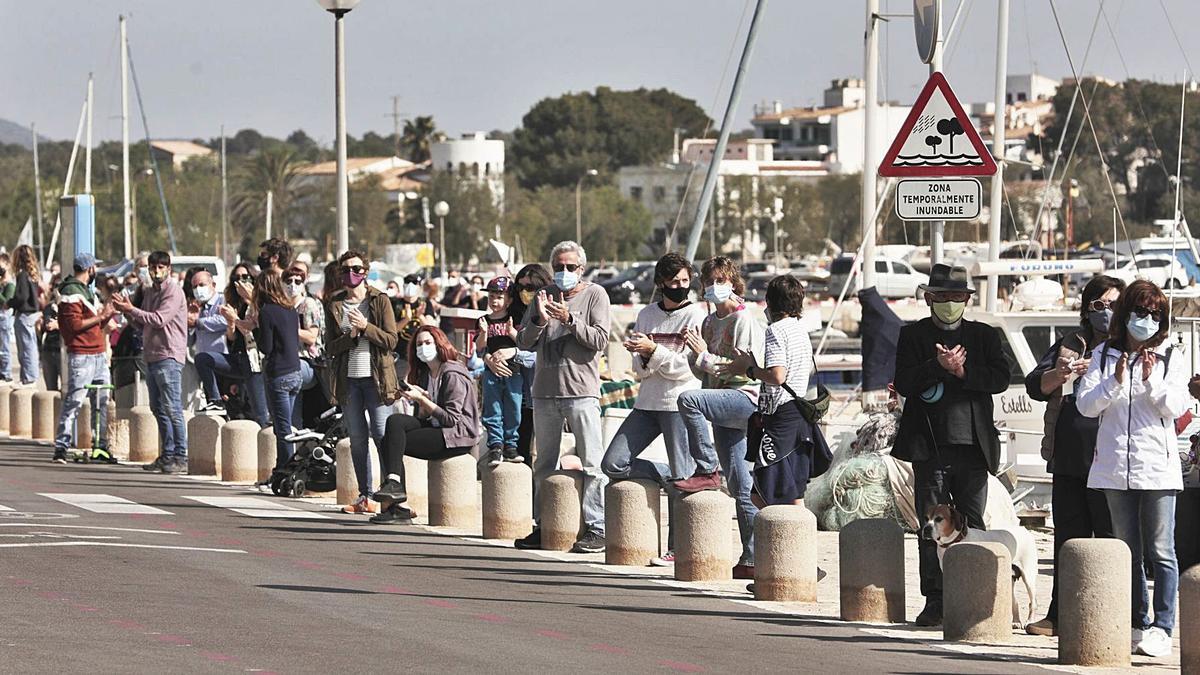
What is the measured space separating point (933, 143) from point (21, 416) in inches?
573

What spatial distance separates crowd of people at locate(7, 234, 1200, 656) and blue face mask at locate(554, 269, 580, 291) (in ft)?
0.08

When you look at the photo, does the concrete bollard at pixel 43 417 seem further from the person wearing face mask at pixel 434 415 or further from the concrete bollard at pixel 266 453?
the person wearing face mask at pixel 434 415

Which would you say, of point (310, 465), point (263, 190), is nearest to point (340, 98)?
point (310, 465)

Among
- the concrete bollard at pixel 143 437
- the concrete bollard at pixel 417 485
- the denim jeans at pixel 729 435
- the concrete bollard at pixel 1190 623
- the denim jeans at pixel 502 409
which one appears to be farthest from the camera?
the concrete bollard at pixel 143 437

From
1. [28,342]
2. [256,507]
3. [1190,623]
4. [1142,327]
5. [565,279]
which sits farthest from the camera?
[28,342]

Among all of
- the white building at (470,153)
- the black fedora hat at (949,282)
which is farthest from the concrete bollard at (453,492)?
the white building at (470,153)

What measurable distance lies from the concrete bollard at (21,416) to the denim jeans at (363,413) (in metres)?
9.47

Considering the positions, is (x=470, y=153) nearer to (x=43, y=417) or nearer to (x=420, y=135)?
(x=420, y=135)

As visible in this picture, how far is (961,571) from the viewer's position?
35.2 ft

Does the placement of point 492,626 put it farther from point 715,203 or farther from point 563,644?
point 715,203

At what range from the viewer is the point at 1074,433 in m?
10.9

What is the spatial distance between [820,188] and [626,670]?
128 meters

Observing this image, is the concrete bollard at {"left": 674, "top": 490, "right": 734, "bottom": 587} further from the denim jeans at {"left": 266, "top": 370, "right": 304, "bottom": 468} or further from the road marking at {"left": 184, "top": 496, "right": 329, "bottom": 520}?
the denim jeans at {"left": 266, "top": 370, "right": 304, "bottom": 468}

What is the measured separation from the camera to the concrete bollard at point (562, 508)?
14.6 meters
